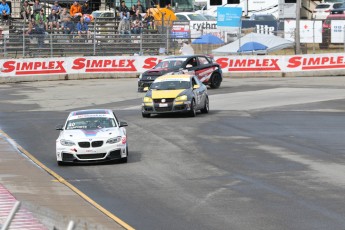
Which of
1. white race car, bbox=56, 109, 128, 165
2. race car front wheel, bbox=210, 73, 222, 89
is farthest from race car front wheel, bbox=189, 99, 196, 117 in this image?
race car front wheel, bbox=210, 73, 222, 89

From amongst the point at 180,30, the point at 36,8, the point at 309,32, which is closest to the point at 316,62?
the point at 309,32

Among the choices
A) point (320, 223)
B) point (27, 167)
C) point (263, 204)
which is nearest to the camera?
point (320, 223)

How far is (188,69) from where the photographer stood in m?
41.2

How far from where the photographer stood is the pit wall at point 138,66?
162 feet

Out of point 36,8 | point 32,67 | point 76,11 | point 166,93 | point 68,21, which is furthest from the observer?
point 76,11

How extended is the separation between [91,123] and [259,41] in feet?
107

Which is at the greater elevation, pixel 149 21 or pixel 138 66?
pixel 149 21

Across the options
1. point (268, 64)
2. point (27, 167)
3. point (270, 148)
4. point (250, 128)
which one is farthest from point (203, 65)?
point (27, 167)

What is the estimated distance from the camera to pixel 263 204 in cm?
1575

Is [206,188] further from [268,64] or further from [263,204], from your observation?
[268,64]

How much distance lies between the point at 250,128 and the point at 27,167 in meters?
9.84

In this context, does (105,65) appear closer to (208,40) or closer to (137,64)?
(137,64)

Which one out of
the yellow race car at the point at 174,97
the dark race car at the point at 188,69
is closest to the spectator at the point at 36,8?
the dark race car at the point at 188,69

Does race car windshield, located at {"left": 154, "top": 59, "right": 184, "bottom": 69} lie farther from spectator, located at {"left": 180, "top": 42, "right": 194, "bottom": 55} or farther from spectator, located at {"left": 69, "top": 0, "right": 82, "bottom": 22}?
spectator, located at {"left": 69, "top": 0, "right": 82, "bottom": 22}
